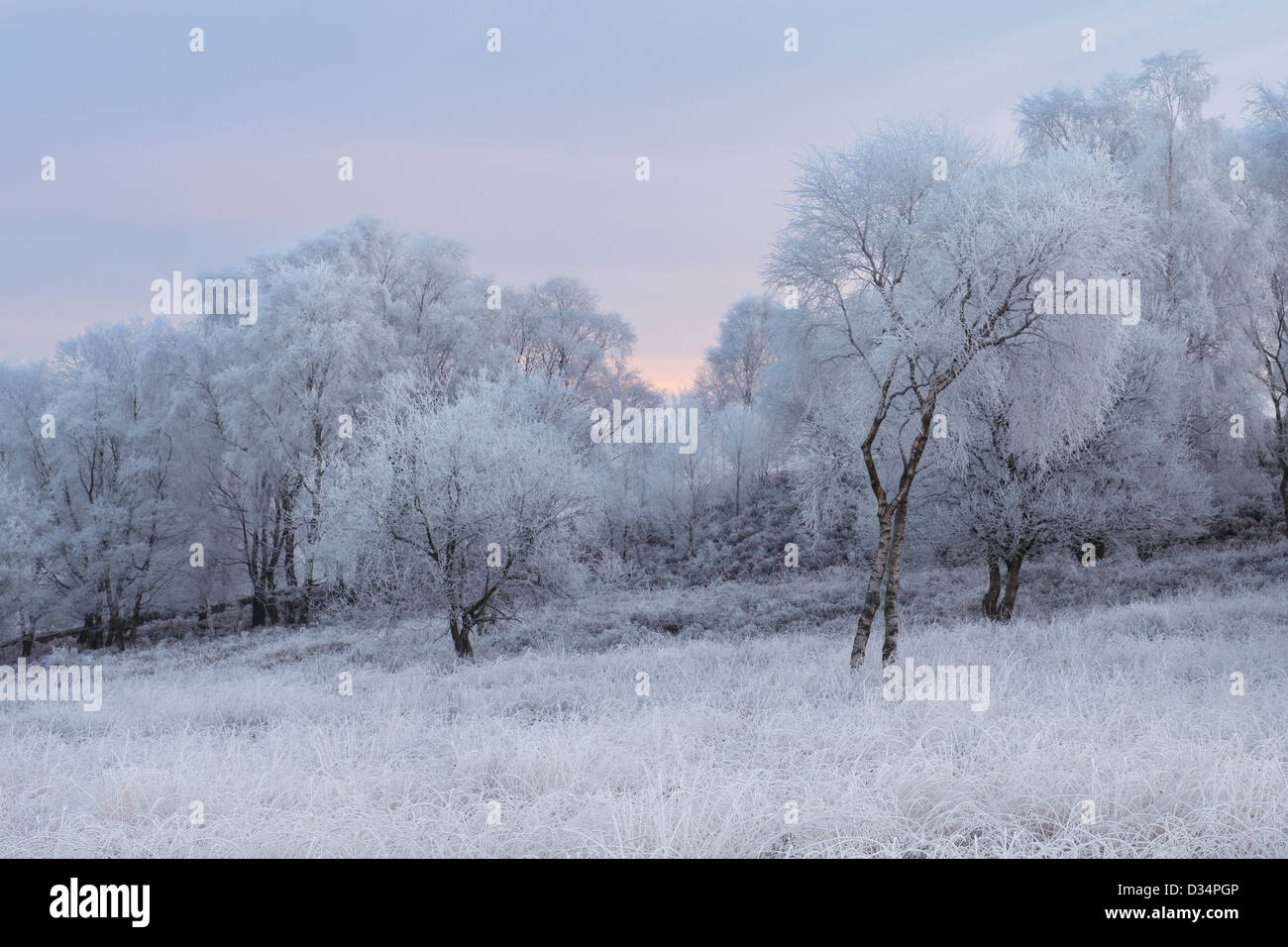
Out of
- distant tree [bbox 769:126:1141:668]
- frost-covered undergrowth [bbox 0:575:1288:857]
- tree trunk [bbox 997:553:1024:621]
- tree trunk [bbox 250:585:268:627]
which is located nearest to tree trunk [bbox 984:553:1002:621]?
tree trunk [bbox 997:553:1024:621]

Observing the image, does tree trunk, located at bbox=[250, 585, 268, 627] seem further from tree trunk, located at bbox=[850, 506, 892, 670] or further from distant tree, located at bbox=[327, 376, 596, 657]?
tree trunk, located at bbox=[850, 506, 892, 670]

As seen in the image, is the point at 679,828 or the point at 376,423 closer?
the point at 679,828

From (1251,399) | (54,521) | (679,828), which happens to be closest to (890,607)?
(679,828)

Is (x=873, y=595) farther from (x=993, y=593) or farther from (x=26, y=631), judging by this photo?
(x=26, y=631)

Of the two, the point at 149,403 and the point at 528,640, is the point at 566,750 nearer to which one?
the point at 528,640

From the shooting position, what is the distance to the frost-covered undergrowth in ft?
13.0

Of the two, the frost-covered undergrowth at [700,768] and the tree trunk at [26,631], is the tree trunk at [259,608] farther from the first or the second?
the frost-covered undergrowth at [700,768]

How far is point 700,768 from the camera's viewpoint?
491cm

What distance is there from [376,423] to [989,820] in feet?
44.9

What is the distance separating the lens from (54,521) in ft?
85.1

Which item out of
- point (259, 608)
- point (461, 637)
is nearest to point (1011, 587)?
point (461, 637)

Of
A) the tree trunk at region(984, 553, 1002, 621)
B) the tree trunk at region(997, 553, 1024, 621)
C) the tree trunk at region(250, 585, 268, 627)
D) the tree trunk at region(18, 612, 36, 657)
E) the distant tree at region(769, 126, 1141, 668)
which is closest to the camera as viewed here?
the distant tree at region(769, 126, 1141, 668)

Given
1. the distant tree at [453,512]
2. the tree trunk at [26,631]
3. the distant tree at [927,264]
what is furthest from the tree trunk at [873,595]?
the tree trunk at [26,631]

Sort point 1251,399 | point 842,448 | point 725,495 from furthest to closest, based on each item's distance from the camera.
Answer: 1. point 725,495
2. point 1251,399
3. point 842,448
